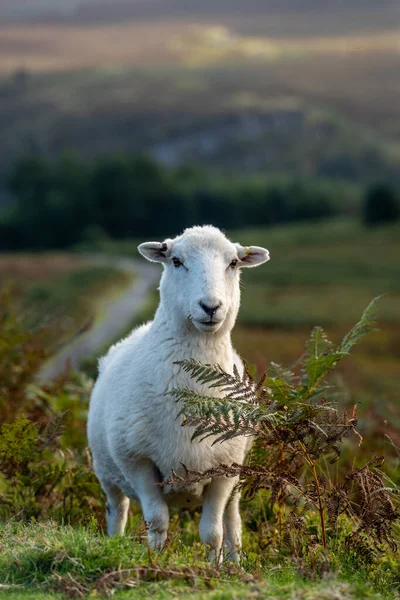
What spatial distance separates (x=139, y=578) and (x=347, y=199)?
155724 millimetres

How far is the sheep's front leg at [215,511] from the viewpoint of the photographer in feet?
21.1

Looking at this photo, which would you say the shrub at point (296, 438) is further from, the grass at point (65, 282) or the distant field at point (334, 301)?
the grass at point (65, 282)

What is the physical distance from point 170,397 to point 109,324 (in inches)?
1162

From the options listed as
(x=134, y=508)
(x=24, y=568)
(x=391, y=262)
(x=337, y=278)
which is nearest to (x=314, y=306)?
(x=337, y=278)

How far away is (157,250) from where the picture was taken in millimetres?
7035

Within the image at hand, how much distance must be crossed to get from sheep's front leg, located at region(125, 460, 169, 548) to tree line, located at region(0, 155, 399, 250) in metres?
116

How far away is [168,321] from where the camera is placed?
6.87 metres

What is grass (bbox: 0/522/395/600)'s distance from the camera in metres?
4.59

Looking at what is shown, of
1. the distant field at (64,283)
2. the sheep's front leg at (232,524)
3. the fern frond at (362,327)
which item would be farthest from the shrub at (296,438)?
the distant field at (64,283)

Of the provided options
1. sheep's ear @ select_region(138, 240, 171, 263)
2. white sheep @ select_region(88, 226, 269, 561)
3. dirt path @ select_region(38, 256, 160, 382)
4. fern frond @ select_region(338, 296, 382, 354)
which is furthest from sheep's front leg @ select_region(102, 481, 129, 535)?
dirt path @ select_region(38, 256, 160, 382)

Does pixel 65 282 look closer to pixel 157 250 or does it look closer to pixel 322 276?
pixel 322 276

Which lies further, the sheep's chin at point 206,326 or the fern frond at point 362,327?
the sheep's chin at point 206,326

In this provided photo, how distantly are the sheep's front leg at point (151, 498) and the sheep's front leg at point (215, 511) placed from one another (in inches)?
11.8

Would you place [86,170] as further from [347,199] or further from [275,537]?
[275,537]
